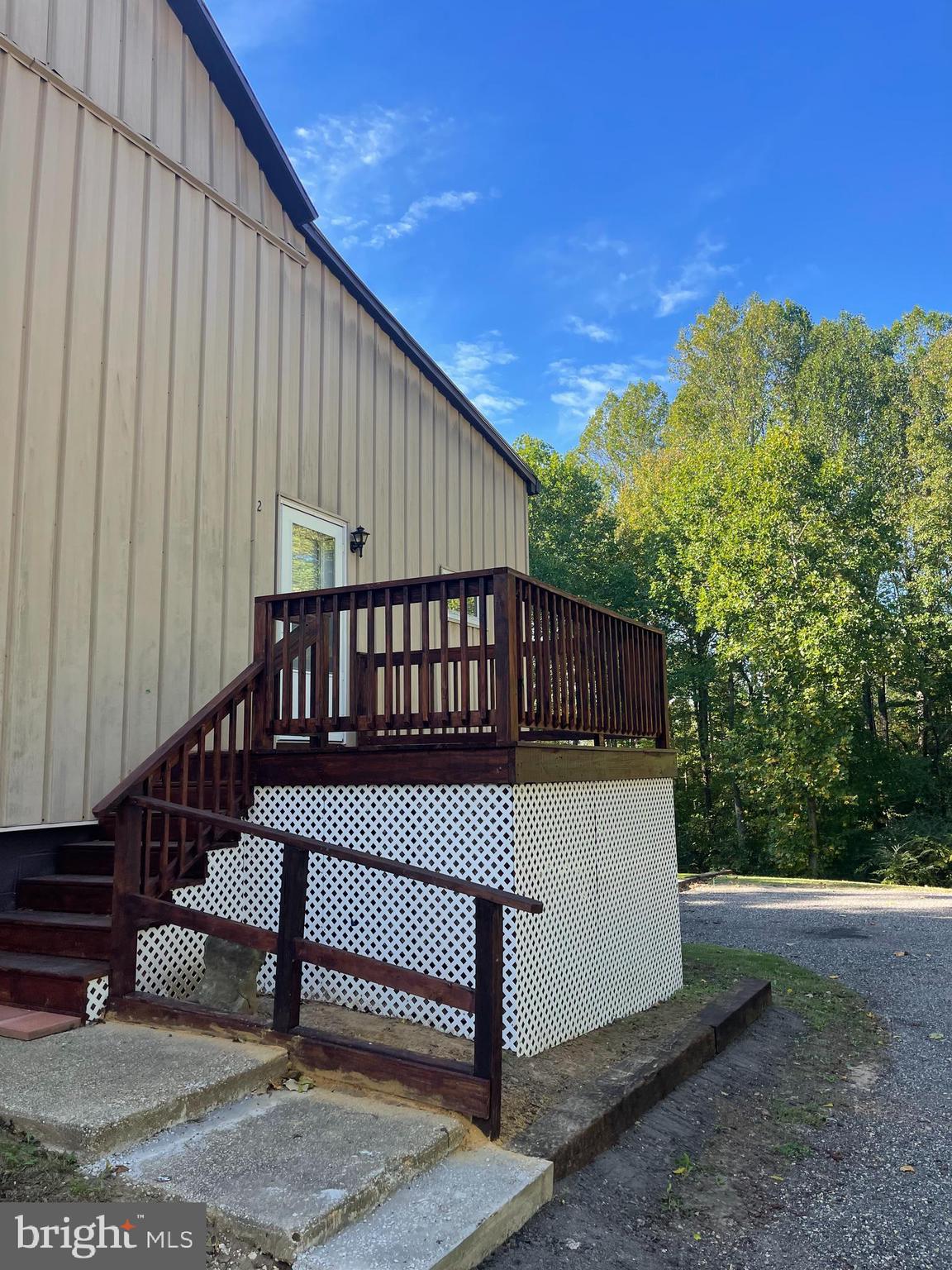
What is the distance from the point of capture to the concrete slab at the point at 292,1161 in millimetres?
2300

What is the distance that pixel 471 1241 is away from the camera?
2389 mm

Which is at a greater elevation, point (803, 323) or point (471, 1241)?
point (803, 323)

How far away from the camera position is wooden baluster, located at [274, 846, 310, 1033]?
11.1ft

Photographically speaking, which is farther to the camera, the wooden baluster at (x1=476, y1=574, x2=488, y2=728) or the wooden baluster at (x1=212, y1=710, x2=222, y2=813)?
the wooden baluster at (x1=212, y1=710, x2=222, y2=813)

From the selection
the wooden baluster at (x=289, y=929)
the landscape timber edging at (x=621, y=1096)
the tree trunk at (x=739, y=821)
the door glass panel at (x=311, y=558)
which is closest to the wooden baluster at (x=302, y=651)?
the wooden baluster at (x=289, y=929)

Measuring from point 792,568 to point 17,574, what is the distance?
1652cm

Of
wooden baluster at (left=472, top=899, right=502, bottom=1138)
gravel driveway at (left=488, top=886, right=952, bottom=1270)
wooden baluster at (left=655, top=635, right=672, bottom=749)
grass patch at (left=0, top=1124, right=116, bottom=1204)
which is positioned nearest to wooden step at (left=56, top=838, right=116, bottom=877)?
grass patch at (left=0, top=1124, right=116, bottom=1204)

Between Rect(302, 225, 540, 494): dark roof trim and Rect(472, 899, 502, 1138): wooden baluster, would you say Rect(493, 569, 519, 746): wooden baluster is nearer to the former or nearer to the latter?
Rect(472, 899, 502, 1138): wooden baluster

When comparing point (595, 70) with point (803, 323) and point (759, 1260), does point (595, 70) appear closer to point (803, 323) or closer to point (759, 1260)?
point (803, 323)

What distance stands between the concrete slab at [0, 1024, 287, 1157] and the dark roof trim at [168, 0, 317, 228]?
5941mm

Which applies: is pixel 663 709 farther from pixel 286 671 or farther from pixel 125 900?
pixel 125 900

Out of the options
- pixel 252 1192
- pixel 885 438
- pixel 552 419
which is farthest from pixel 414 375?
pixel 552 419

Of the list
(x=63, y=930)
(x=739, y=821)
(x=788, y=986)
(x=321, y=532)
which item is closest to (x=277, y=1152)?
(x=63, y=930)

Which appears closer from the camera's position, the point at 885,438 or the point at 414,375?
the point at 414,375
